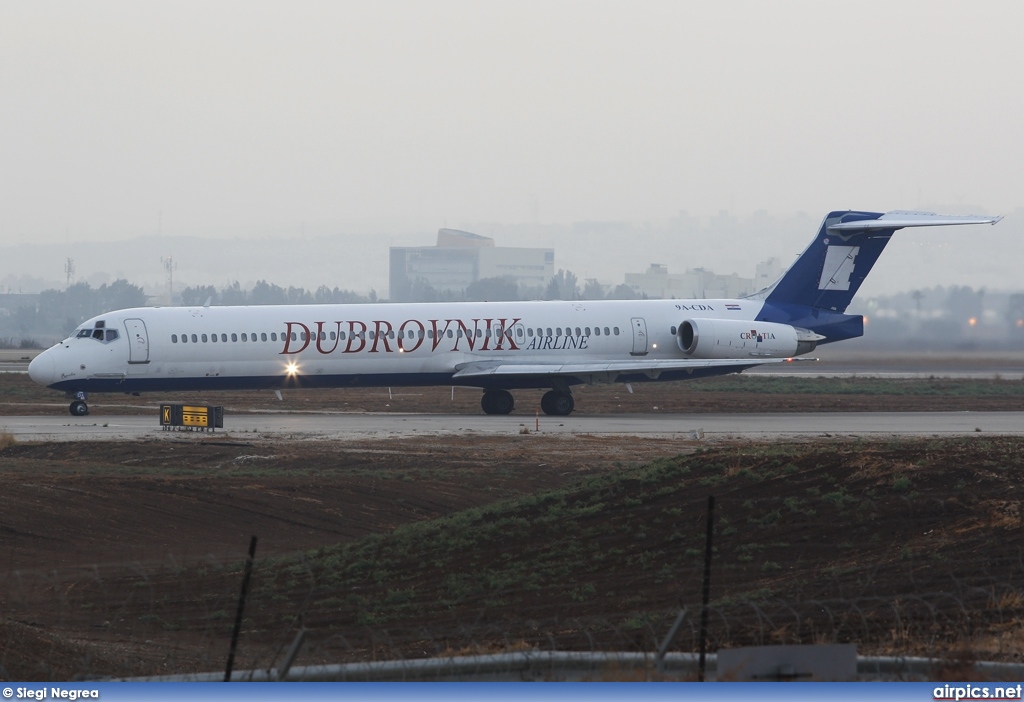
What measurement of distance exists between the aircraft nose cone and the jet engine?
720 inches

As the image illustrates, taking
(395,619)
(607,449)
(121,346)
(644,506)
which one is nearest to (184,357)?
(121,346)

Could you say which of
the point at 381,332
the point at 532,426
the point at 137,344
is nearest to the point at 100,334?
the point at 137,344

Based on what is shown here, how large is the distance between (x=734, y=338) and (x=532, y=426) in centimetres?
812

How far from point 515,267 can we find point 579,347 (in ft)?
502

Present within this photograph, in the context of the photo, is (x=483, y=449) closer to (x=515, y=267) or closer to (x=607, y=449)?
(x=607, y=449)

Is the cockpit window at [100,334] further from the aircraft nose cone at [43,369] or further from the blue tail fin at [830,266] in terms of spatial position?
the blue tail fin at [830,266]

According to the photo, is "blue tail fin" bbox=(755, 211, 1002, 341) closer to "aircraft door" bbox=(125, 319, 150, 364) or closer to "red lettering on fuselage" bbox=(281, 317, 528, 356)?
"red lettering on fuselage" bbox=(281, 317, 528, 356)

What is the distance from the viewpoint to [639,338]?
40500 millimetres

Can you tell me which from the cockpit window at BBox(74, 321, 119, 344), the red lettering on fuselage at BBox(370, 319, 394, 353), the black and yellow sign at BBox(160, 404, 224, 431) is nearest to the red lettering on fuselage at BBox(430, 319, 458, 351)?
the red lettering on fuselage at BBox(370, 319, 394, 353)

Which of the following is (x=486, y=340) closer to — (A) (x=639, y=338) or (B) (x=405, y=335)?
(B) (x=405, y=335)

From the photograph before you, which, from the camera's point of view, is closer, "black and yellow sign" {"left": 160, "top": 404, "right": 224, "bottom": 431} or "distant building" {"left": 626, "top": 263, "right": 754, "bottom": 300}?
"black and yellow sign" {"left": 160, "top": 404, "right": 224, "bottom": 431}

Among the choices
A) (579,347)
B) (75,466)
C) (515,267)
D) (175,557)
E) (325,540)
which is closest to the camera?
(175,557)

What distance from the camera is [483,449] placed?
29.7 m

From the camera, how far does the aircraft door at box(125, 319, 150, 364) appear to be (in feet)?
117
